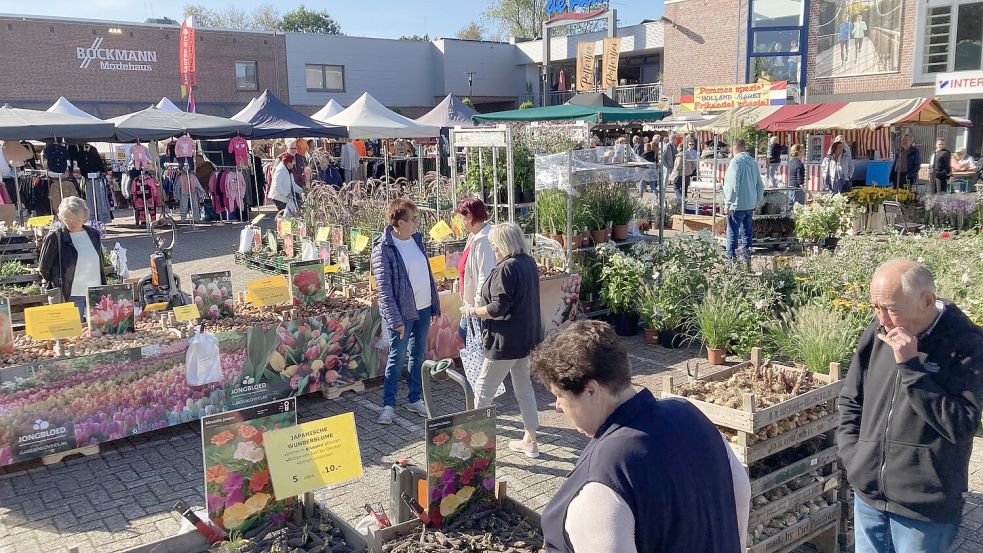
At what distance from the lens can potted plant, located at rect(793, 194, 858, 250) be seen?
1166 centimetres

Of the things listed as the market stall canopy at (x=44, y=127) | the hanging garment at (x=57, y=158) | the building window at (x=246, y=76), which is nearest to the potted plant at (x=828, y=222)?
the market stall canopy at (x=44, y=127)

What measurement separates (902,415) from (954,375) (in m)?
0.22

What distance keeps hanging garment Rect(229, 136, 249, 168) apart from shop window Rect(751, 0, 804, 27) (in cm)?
1940

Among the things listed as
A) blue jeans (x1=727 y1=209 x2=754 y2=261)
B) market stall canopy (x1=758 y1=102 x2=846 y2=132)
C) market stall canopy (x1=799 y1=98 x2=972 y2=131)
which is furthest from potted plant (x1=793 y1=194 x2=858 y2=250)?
market stall canopy (x1=758 y1=102 x2=846 y2=132)

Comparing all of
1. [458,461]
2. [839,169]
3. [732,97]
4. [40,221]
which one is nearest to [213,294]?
[458,461]

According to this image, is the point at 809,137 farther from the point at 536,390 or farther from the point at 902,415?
the point at 902,415

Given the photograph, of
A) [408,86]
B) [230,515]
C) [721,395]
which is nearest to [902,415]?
[721,395]

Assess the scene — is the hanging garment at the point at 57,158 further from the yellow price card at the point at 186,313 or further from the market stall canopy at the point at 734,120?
the market stall canopy at the point at 734,120

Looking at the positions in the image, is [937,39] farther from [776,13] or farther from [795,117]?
[795,117]

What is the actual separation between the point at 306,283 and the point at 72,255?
1.89m

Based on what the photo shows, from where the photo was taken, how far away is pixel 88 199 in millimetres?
16375

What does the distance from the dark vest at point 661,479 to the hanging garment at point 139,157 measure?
54.2 feet

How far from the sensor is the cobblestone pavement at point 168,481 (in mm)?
4105

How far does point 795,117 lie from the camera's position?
16.7 meters
